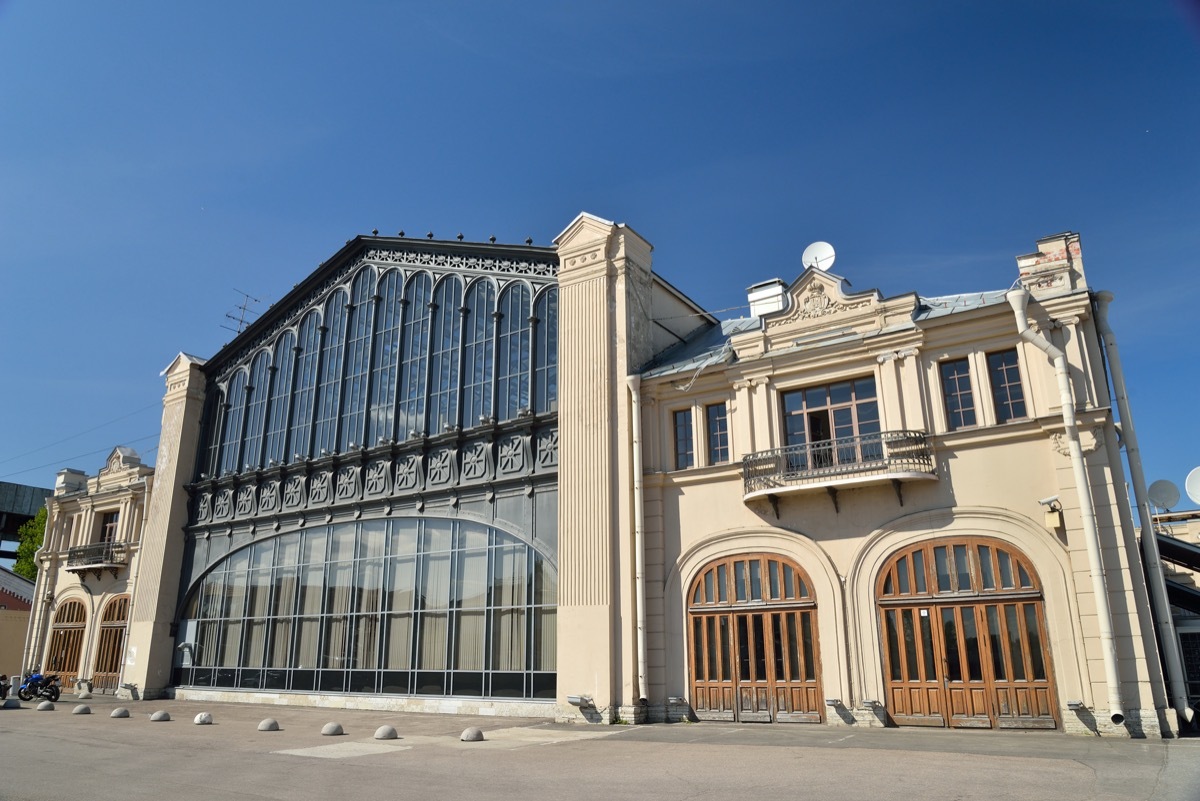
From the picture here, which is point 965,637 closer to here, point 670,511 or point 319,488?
point 670,511

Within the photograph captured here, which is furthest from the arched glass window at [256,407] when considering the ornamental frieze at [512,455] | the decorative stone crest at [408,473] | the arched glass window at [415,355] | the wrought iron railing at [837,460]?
the wrought iron railing at [837,460]

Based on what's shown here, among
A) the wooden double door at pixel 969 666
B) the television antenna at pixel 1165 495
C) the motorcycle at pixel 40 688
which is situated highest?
the television antenna at pixel 1165 495

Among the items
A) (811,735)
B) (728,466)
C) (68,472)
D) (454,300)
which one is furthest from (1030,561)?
(68,472)

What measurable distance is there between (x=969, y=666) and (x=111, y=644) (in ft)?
115

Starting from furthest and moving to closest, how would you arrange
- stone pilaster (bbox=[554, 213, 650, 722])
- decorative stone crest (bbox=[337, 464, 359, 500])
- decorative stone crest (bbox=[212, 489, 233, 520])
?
1. decorative stone crest (bbox=[212, 489, 233, 520])
2. decorative stone crest (bbox=[337, 464, 359, 500])
3. stone pilaster (bbox=[554, 213, 650, 722])

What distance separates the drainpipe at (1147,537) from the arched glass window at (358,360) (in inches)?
902

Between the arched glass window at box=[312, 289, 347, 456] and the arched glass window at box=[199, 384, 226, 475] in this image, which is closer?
the arched glass window at box=[312, 289, 347, 456]

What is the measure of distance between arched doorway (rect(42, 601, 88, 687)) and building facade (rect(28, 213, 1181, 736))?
7387mm

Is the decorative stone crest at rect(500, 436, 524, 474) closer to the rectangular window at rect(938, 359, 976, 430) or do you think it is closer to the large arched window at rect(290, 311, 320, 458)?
the large arched window at rect(290, 311, 320, 458)

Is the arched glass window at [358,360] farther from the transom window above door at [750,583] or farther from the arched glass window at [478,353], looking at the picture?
the transom window above door at [750,583]

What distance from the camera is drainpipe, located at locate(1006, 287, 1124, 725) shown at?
1487cm

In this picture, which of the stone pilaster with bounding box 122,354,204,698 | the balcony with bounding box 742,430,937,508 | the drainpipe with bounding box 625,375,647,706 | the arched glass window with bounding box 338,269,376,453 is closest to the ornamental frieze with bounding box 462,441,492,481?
the drainpipe with bounding box 625,375,647,706

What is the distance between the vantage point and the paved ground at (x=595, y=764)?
33.0 ft

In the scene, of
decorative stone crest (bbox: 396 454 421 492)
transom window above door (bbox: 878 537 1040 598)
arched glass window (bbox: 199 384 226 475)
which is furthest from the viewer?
arched glass window (bbox: 199 384 226 475)
